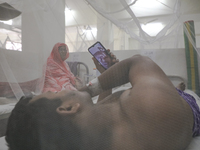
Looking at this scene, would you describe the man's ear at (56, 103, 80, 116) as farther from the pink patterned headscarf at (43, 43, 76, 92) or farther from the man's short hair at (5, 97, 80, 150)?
the pink patterned headscarf at (43, 43, 76, 92)

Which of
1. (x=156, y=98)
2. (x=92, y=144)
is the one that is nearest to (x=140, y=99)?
(x=156, y=98)

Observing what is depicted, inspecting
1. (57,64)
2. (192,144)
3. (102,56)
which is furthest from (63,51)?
(192,144)

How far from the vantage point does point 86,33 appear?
949mm

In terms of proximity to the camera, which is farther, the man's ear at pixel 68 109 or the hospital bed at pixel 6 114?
the hospital bed at pixel 6 114

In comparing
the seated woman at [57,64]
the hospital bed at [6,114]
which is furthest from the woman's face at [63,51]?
the hospital bed at [6,114]

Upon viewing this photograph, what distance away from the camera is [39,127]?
35 cm

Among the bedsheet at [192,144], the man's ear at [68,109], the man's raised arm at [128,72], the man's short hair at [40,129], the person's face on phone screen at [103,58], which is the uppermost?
the person's face on phone screen at [103,58]

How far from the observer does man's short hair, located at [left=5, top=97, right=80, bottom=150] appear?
1.16 ft

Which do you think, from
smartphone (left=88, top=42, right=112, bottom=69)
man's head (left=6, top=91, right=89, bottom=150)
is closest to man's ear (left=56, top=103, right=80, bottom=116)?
man's head (left=6, top=91, right=89, bottom=150)

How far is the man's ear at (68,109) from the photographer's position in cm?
36

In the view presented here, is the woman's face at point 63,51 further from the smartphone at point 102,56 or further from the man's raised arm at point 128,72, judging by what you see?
the man's raised arm at point 128,72

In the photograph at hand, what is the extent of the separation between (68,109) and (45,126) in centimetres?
7

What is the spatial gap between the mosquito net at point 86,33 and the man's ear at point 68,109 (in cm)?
20

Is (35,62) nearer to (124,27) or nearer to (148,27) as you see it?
(124,27)
